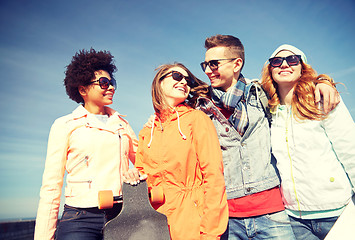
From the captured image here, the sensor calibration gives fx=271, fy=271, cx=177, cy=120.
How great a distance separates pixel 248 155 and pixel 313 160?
2.13 ft

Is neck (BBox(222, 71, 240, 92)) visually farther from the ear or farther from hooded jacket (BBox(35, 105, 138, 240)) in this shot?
hooded jacket (BBox(35, 105, 138, 240))

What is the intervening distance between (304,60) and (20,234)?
1782 cm

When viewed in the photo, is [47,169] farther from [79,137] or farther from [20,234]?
[20,234]

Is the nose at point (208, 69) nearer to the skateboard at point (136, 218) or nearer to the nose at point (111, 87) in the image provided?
the nose at point (111, 87)

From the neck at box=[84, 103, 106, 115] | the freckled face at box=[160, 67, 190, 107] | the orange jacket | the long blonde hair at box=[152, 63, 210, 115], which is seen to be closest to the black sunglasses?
the neck at box=[84, 103, 106, 115]

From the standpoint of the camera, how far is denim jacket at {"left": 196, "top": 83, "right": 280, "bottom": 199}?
2732 millimetres

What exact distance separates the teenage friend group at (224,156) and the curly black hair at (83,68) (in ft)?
1.51

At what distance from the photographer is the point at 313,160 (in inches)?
108

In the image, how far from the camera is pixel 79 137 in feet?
10.4

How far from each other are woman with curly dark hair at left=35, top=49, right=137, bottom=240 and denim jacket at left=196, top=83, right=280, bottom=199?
3.88 feet

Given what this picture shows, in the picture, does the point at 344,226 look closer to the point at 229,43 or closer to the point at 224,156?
the point at 224,156

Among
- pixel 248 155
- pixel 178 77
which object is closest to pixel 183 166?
pixel 248 155

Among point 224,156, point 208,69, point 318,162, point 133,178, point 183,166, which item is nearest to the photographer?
point 133,178

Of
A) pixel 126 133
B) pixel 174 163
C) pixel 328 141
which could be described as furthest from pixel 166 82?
pixel 328 141
